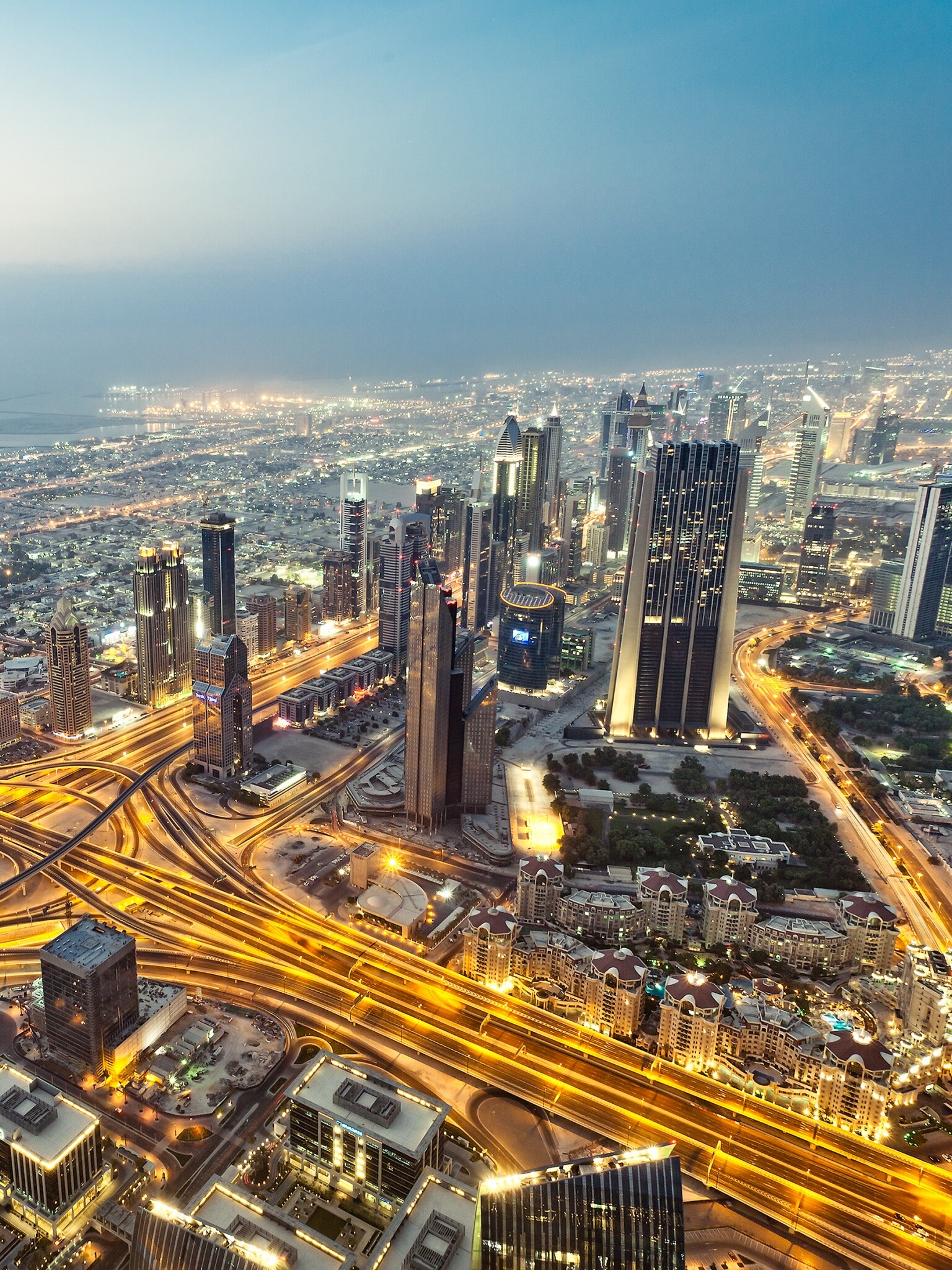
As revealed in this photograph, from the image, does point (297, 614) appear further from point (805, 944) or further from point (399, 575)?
point (805, 944)

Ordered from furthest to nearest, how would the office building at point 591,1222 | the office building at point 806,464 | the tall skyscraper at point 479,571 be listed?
the office building at point 806,464 < the tall skyscraper at point 479,571 < the office building at point 591,1222

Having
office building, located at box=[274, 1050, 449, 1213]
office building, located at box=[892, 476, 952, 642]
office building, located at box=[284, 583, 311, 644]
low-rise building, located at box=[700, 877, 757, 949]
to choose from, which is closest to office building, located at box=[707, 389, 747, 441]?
office building, located at box=[892, 476, 952, 642]

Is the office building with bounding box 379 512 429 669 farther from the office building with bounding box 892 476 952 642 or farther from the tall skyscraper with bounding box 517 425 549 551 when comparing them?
the office building with bounding box 892 476 952 642

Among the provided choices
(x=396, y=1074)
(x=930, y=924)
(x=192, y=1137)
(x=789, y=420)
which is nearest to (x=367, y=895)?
(x=396, y=1074)

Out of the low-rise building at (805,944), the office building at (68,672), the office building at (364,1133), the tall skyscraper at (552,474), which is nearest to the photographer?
the office building at (364,1133)

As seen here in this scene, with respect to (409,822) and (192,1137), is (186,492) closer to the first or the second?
(409,822)

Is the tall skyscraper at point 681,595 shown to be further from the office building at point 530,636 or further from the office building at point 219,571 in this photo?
the office building at point 219,571

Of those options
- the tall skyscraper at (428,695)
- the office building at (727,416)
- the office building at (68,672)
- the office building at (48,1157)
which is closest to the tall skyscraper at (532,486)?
the office building at (727,416)
